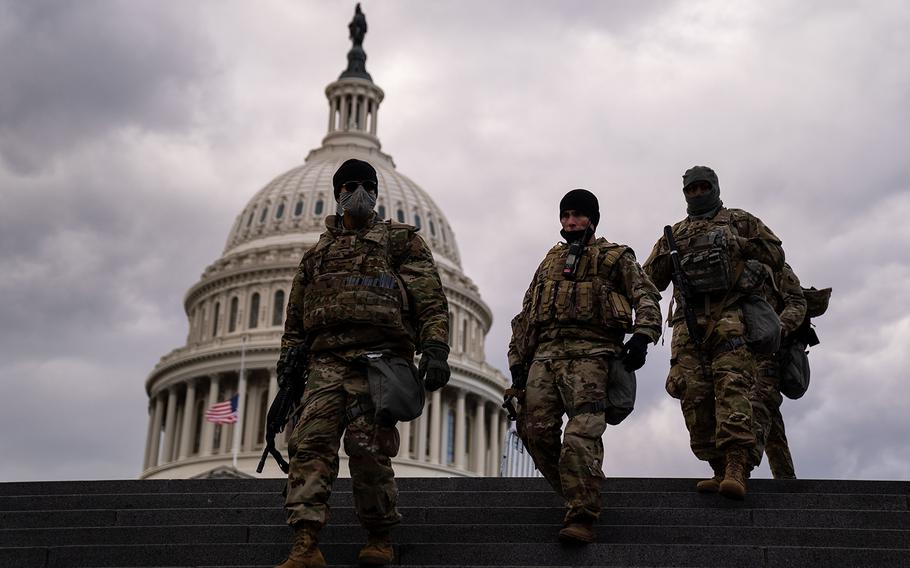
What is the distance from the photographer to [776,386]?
488 inches

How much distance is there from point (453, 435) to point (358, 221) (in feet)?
219

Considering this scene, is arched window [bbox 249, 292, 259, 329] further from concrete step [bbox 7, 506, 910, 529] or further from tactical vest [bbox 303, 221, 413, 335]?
tactical vest [bbox 303, 221, 413, 335]

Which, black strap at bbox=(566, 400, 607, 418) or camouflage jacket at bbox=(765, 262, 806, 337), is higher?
camouflage jacket at bbox=(765, 262, 806, 337)

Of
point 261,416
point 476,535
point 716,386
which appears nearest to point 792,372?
point 716,386

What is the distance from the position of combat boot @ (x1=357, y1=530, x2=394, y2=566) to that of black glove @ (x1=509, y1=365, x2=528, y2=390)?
5.83 feet

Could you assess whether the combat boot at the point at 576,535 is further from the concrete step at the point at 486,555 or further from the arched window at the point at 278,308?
the arched window at the point at 278,308

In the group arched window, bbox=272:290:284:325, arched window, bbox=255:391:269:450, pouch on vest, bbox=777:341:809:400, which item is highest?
arched window, bbox=272:290:284:325

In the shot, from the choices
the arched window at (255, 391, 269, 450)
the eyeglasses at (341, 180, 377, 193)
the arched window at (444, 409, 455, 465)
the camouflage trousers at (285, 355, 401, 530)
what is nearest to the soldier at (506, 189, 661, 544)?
the camouflage trousers at (285, 355, 401, 530)

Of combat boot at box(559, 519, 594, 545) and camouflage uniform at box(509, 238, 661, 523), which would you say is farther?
camouflage uniform at box(509, 238, 661, 523)

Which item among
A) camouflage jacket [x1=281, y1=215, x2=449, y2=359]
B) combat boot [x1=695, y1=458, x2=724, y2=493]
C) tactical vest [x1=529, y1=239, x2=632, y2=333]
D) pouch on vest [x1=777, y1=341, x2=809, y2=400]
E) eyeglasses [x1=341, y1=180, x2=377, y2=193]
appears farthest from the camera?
pouch on vest [x1=777, y1=341, x2=809, y2=400]

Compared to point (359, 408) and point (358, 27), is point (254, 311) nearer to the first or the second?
point (358, 27)

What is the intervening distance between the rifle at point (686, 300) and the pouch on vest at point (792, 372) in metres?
1.76

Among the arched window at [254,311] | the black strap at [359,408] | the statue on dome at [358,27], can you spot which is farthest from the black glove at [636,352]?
the statue on dome at [358,27]

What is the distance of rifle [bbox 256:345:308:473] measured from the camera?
9203mm
